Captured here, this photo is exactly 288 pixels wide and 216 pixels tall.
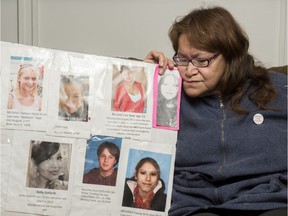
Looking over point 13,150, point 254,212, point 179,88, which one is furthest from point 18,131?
point 254,212

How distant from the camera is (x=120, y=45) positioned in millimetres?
1823

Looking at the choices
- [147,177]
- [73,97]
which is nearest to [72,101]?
[73,97]

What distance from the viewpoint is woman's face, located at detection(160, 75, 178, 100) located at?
4.08 ft

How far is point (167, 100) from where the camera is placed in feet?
4.08

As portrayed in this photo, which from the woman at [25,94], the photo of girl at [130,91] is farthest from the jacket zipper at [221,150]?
the woman at [25,94]

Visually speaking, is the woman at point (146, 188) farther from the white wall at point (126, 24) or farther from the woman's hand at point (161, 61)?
the white wall at point (126, 24)

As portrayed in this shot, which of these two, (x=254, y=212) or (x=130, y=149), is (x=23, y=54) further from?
(x=254, y=212)

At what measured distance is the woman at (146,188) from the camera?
1205 millimetres

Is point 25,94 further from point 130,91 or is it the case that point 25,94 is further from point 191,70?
point 191,70

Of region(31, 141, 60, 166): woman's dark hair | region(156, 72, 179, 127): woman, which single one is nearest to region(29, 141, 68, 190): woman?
region(31, 141, 60, 166): woman's dark hair

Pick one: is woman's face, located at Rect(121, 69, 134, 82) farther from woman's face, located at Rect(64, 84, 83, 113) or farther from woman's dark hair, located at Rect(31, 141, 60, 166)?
woman's dark hair, located at Rect(31, 141, 60, 166)

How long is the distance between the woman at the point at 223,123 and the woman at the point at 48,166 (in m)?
0.36

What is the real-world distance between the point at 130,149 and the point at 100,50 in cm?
75

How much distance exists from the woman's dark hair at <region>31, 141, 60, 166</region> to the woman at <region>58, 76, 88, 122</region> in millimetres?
92
